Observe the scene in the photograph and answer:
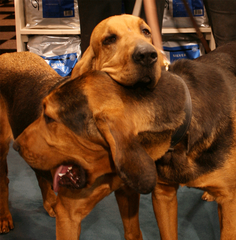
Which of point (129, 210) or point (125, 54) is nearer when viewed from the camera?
point (125, 54)

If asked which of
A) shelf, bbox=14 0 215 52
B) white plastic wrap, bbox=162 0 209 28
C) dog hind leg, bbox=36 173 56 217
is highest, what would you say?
white plastic wrap, bbox=162 0 209 28

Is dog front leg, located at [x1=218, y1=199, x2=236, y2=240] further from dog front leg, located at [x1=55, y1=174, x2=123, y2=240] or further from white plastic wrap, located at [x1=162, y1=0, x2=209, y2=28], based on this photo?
white plastic wrap, located at [x1=162, y1=0, x2=209, y2=28]

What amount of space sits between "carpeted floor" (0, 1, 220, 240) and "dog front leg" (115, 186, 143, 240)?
17 centimetres

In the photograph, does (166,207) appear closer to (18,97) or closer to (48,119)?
(48,119)

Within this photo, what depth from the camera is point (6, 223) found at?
2.54 meters

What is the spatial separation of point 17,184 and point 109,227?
106 centimetres

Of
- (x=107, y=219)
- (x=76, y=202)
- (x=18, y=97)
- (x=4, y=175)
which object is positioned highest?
(x=18, y=97)

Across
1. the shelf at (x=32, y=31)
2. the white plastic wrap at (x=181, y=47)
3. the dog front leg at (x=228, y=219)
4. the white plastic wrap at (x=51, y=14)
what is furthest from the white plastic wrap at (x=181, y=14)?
the dog front leg at (x=228, y=219)

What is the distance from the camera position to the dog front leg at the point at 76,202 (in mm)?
1813

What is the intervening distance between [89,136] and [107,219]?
1.30m

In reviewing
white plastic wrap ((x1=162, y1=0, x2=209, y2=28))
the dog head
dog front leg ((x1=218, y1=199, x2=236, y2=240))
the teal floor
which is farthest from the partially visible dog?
white plastic wrap ((x1=162, y1=0, x2=209, y2=28))

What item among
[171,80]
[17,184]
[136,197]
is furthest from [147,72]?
[17,184]

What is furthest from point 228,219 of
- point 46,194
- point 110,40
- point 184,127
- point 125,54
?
point 46,194

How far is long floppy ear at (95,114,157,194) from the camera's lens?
1317 millimetres
